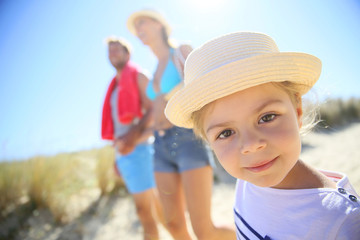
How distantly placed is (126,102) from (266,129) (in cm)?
210

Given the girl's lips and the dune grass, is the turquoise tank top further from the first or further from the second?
the dune grass

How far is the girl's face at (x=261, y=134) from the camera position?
2.97 feet

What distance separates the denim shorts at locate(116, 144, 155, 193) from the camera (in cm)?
252

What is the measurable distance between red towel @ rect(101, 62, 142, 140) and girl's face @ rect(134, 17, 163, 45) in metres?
0.63

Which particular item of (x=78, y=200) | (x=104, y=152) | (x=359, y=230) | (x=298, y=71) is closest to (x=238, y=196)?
(x=359, y=230)

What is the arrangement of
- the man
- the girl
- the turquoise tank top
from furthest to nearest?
the man < the turquoise tank top < the girl

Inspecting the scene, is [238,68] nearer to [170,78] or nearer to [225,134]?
[225,134]

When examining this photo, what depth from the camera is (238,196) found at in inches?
53.2

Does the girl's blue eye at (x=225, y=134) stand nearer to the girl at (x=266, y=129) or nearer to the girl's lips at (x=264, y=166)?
the girl at (x=266, y=129)

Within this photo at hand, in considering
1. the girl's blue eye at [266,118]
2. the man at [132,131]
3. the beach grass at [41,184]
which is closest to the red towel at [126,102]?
the man at [132,131]

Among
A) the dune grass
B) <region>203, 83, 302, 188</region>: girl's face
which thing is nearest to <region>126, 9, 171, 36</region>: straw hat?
<region>203, 83, 302, 188</region>: girl's face

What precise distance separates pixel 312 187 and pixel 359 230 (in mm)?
223

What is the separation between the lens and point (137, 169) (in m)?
2.55

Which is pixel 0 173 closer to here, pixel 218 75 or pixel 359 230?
pixel 218 75
